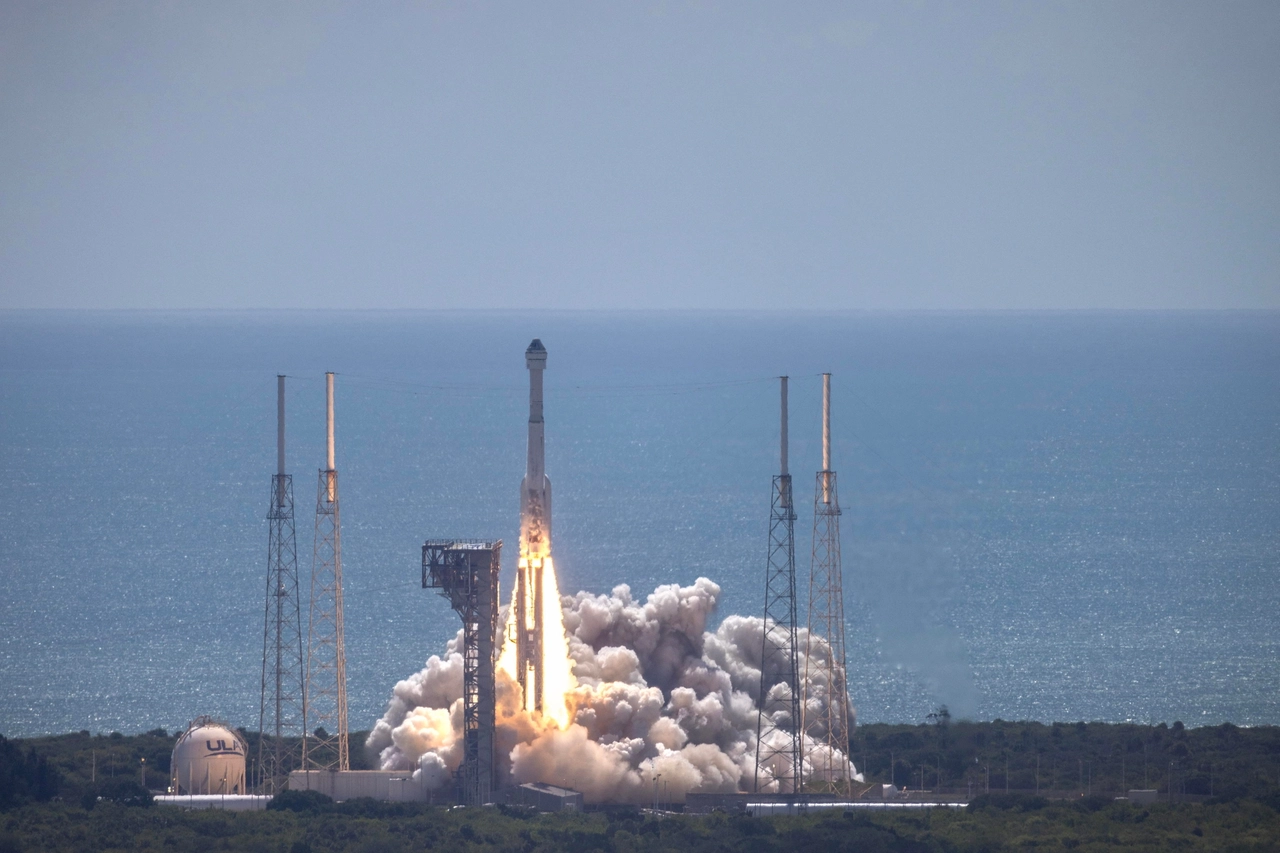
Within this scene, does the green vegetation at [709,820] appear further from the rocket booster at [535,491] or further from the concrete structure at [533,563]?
the rocket booster at [535,491]

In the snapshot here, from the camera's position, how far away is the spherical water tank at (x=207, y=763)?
62.5 metres

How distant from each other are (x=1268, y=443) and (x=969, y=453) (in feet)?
131

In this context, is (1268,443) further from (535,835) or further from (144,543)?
(535,835)

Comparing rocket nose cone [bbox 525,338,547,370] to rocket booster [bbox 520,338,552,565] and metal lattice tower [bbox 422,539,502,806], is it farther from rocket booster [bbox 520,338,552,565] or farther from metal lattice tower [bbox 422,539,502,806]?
metal lattice tower [bbox 422,539,502,806]

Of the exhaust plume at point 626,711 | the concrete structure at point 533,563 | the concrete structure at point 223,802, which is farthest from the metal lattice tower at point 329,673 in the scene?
the concrete structure at point 533,563

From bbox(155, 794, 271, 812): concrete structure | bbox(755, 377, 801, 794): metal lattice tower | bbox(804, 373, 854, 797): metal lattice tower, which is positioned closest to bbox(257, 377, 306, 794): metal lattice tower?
bbox(155, 794, 271, 812): concrete structure

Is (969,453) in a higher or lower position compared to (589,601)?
higher

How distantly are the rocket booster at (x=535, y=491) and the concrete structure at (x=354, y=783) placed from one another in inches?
300

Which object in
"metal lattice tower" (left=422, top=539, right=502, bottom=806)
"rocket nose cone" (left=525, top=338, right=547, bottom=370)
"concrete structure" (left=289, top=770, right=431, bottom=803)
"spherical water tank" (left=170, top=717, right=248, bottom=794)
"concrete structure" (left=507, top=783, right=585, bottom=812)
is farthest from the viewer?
"spherical water tank" (left=170, top=717, right=248, bottom=794)

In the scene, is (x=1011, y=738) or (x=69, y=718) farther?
(x=69, y=718)

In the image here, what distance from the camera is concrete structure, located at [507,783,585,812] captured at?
59594mm

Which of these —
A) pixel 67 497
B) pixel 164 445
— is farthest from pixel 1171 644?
pixel 164 445

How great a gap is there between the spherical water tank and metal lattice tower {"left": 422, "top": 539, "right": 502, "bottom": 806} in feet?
24.9

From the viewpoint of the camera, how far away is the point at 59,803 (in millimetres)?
61000
